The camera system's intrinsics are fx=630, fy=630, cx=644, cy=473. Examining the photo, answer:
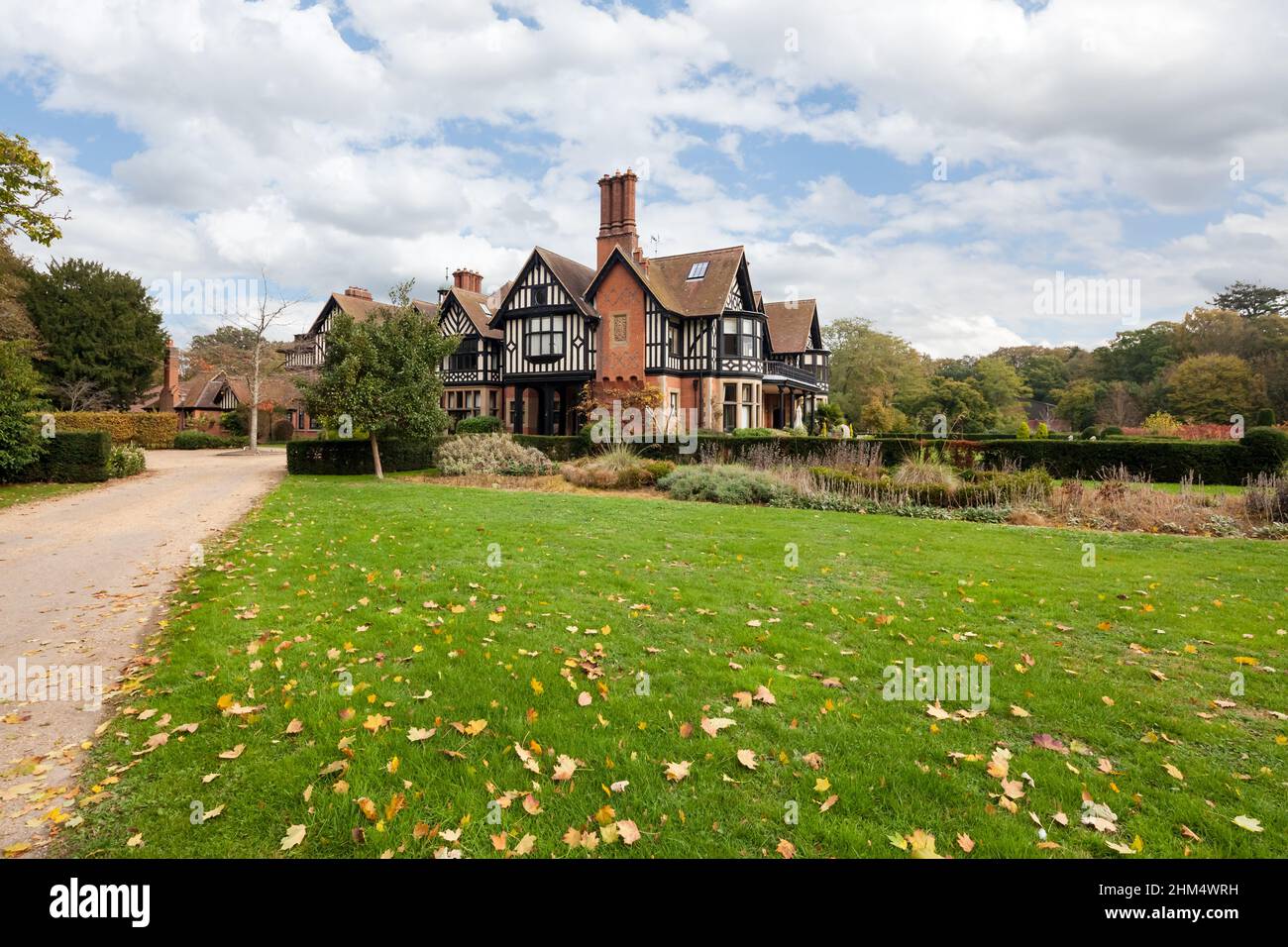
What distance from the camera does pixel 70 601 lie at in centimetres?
696

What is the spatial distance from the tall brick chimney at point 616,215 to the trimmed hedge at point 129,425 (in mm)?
26340

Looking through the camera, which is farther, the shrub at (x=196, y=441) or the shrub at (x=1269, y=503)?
the shrub at (x=196, y=441)

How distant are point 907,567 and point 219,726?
7621 millimetres

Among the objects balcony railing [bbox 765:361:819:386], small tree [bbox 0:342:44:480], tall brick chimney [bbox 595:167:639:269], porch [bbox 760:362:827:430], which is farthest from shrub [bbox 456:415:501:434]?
balcony railing [bbox 765:361:819:386]

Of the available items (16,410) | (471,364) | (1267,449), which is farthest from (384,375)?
(1267,449)

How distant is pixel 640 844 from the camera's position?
2.96 m

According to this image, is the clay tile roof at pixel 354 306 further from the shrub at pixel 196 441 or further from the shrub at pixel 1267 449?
the shrub at pixel 1267 449

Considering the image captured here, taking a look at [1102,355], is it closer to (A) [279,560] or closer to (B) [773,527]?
(B) [773,527]

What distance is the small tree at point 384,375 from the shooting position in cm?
2108

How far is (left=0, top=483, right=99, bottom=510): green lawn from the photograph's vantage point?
→ 1535cm

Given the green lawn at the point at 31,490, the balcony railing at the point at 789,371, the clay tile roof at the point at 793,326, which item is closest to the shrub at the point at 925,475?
the balcony railing at the point at 789,371

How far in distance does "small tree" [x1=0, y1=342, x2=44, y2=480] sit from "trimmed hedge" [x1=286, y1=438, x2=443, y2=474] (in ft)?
22.5

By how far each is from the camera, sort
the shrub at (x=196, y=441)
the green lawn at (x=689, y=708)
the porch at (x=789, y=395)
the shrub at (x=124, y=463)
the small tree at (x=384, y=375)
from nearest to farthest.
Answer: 1. the green lawn at (x=689, y=708)
2. the shrub at (x=124, y=463)
3. the small tree at (x=384, y=375)
4. the shrub at (x=196, y=441)
5. the porch at (x=789, y=395)

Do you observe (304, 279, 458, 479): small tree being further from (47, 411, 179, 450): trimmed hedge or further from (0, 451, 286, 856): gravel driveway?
(47, 411, 179, 450): trimmed hedge
